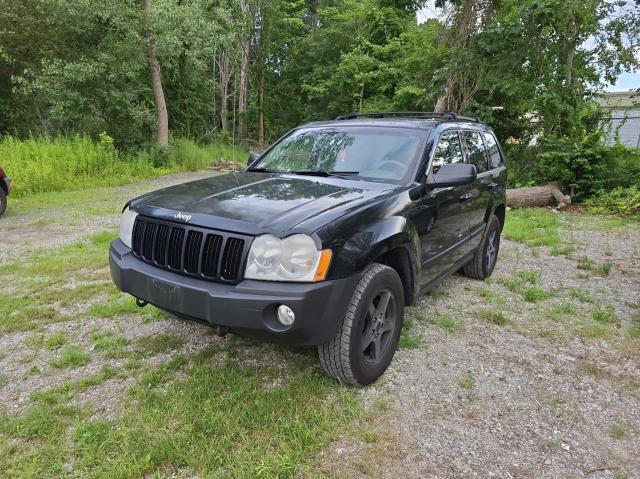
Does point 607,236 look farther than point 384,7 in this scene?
No

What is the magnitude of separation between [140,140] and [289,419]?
15220 mm

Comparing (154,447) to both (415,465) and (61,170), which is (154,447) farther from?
(61,170)

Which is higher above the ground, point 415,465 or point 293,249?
point 293,249

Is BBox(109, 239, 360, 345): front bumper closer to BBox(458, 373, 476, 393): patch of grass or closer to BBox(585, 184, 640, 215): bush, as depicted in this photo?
BBox(458, 373, 476, 393): patch of grass

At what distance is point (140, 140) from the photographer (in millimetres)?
15781

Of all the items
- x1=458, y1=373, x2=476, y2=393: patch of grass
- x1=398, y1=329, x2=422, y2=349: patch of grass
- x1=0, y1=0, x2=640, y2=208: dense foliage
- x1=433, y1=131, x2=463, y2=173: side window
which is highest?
x1=0, y1=0, x2=640, y2=208: dense foliage

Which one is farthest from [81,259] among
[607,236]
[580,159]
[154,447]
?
[580,159]

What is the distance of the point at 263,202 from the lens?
281 cm

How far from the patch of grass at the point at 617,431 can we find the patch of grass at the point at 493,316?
55.3 inches

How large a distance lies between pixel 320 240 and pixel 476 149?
2837 millimetres

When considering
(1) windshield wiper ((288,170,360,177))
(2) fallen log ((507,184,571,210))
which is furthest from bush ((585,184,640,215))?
(1) windshield wiper ((288,170,360,177))

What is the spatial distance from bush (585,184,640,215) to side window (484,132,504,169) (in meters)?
5.87

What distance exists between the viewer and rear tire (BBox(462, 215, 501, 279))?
16.4 feet

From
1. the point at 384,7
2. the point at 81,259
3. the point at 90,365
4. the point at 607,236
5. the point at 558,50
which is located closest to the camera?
the point at 90,365
